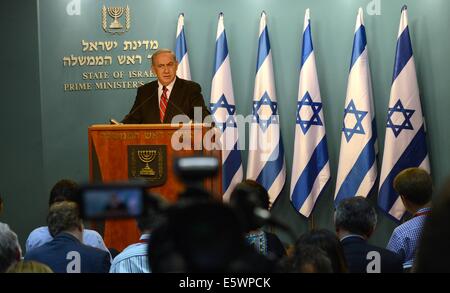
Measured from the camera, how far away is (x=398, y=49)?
24.3 feet

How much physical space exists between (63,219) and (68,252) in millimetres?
225

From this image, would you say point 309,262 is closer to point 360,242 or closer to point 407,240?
point 360,242

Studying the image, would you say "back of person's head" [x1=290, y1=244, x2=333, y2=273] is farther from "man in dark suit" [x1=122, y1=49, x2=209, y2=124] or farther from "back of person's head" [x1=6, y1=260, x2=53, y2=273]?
"man in dark suit" [x1=122, y1=49, x2=209, y2=124]

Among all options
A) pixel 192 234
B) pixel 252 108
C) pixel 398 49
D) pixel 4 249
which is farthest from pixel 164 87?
pixel 192 234

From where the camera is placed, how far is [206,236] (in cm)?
119

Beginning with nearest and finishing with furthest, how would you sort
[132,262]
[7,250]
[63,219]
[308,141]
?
[7,250]
[132,262]
[63,219]
[308,141]

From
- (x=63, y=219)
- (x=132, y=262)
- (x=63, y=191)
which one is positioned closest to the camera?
(x=132, y=262)

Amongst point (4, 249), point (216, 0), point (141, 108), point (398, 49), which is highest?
point (216, 0)

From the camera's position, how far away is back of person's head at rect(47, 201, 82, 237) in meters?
3.98

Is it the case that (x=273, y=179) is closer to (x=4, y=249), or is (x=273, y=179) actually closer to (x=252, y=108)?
(x=252, y=108)

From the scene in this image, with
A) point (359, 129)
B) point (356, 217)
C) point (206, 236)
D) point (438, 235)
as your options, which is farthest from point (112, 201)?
point (359, 129)

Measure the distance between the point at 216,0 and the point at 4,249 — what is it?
17.2 feet

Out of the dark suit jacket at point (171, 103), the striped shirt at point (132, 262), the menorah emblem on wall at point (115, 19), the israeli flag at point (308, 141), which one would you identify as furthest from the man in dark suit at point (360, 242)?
the menorah emblem on wall at point (115, 19)

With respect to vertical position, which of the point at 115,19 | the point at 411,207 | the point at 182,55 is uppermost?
the point at 115,19
